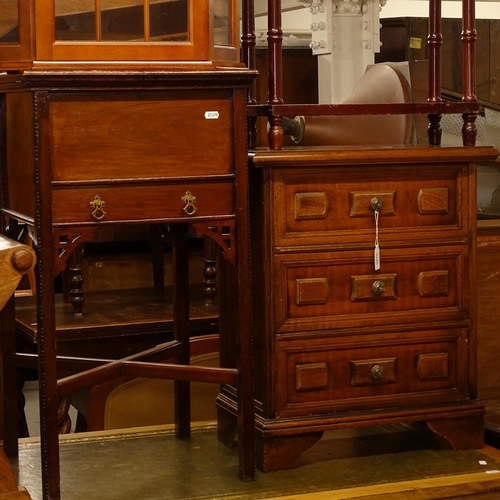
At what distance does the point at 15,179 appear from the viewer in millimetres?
2744

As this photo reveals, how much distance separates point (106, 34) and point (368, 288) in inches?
38.4

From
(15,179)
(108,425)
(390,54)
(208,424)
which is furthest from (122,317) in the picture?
(390,54)

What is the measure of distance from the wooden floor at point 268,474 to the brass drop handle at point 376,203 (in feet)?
2.35

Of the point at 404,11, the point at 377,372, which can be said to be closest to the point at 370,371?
the point at 377,372

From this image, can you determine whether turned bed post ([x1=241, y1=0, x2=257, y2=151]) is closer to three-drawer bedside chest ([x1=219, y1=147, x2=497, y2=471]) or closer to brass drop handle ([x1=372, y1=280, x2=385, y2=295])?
three-drawer bedside chest ([x1=219, y1=147, x2=497, y2=471])

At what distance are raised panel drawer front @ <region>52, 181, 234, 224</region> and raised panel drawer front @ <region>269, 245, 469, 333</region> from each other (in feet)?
0.86

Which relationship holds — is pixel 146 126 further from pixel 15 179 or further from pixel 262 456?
pixel 262 456

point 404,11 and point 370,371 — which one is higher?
point 404,11

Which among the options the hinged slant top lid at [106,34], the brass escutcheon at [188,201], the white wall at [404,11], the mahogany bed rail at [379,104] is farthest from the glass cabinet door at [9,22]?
the white wall at [404,11]

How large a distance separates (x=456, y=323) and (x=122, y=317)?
2.53 m

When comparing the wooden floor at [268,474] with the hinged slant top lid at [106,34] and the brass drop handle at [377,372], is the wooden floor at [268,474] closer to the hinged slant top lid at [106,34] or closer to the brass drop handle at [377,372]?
the brass drop handle at [377,372]

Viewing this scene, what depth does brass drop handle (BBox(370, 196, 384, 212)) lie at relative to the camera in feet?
9.06

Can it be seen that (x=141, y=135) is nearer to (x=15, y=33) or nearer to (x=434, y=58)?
(x=15, y=33)

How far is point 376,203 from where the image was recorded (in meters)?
2.76
